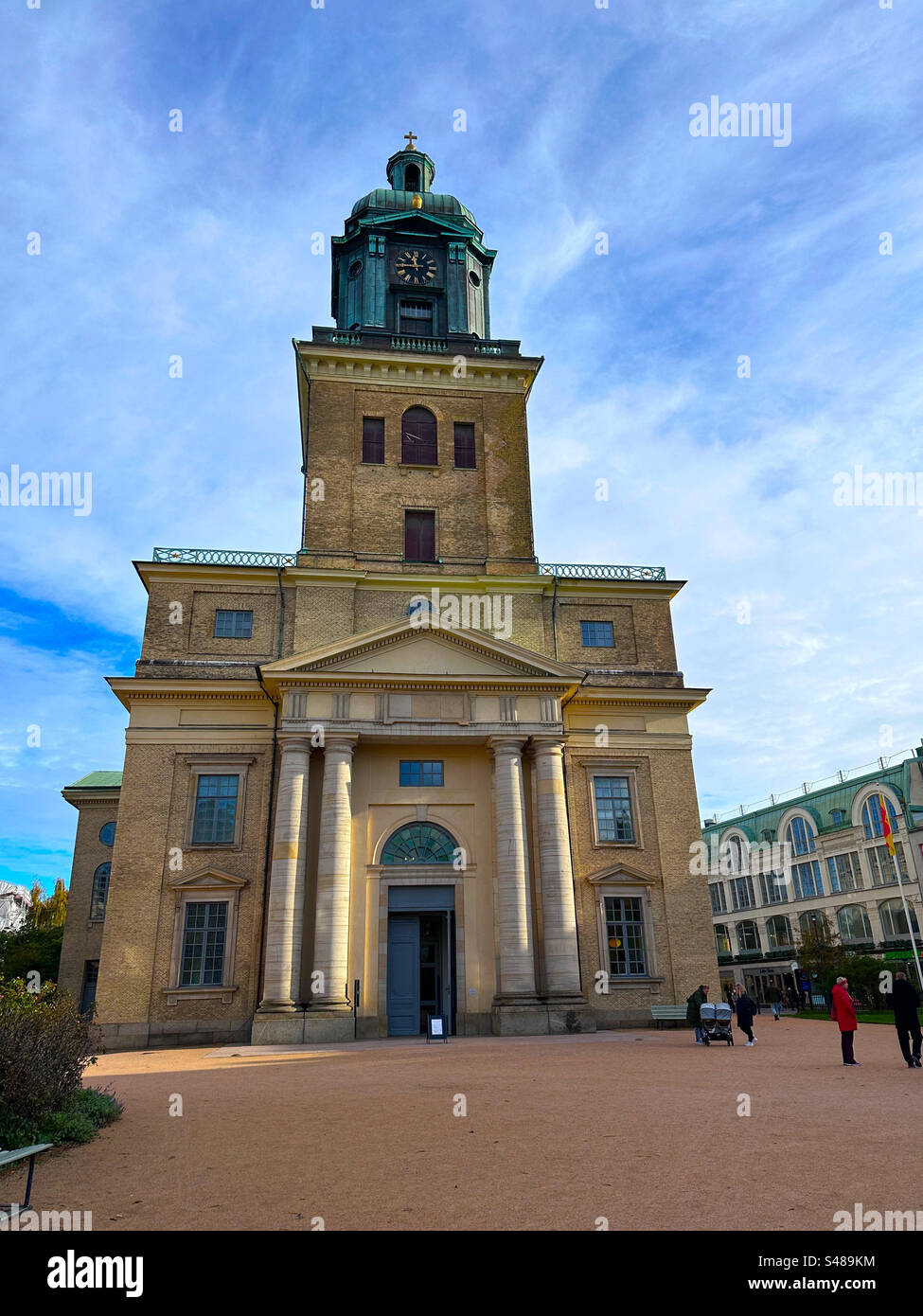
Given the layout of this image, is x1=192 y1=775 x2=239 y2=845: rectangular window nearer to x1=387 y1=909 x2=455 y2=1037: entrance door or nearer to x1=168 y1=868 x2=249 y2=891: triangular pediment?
x1=168 y1=868 x2=249 y2=891: triangular pediment

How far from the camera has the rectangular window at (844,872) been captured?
189ft

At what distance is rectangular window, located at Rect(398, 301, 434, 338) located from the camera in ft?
122

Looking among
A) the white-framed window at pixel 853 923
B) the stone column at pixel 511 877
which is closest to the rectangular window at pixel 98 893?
the stone column at pixel 511 877

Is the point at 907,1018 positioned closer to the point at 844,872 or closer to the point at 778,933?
the point at 844,872

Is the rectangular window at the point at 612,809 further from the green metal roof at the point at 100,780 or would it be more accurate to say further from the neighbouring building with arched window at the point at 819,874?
the green metal roof at the point at 100,780

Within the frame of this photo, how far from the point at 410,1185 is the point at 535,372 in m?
33.8

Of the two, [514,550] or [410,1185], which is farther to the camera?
[514,550]

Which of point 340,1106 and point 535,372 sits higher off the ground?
point 535,372

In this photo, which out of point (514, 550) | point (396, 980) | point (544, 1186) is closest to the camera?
point (544, 1186)

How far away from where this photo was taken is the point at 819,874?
62.1m

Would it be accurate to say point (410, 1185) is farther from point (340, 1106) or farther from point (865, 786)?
point (865, 786)

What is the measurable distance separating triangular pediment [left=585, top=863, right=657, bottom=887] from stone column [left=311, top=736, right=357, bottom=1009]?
8403mm

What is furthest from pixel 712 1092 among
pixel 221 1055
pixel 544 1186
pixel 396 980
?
pixel 396 980

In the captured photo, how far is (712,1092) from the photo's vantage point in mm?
12344
